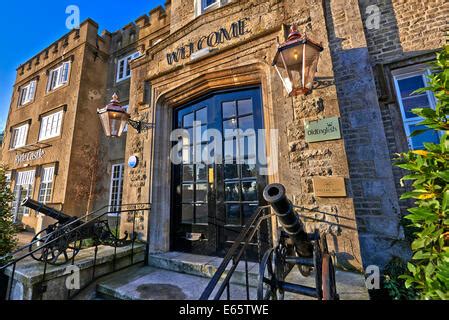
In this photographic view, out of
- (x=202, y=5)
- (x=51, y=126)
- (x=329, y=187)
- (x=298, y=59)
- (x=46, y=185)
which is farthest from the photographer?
(x=51, y=126)

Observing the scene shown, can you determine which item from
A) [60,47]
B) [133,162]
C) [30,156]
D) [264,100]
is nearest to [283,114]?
[264,100]

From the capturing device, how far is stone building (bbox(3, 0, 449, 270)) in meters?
3.39

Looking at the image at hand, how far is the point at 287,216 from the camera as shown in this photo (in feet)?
6.76

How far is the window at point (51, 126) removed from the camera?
11344 millimetres

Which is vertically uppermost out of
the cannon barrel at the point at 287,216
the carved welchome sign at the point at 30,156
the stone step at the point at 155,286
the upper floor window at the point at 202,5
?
the upper floor window at the point at 202,5

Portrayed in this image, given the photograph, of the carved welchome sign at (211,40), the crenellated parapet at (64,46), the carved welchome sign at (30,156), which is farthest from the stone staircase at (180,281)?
the crenellated parapet at (64,46)

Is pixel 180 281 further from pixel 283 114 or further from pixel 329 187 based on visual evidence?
pixel 283 114

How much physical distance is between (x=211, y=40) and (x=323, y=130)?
3.23m

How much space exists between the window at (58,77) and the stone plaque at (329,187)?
14.3 m

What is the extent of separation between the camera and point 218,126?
14.9 ft

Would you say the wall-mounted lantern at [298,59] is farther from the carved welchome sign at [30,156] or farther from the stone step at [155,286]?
the carved welchome sign at [30,156]
